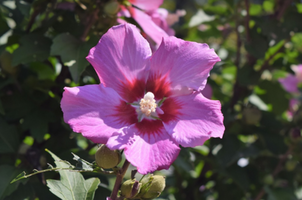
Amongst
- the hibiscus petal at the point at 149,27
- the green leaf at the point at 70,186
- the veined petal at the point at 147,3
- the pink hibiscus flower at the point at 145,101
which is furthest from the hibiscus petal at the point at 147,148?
the veined petal at the point at 147,3

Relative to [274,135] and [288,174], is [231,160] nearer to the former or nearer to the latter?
[274,135]

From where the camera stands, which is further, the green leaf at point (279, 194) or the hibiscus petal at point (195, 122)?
the green leaf at point (279, 194)

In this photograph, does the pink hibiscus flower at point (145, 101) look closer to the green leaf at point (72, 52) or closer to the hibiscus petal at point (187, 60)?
the hibiscus petal at point (187, 60)

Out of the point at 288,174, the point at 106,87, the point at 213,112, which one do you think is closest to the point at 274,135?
the point at 288,174

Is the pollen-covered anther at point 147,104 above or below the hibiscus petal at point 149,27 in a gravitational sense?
below

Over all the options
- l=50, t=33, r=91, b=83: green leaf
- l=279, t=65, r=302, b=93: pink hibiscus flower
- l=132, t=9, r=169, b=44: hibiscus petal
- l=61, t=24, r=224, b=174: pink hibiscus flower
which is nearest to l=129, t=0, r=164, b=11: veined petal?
l=132, t=9, r=169, b=44: hibiscus petal

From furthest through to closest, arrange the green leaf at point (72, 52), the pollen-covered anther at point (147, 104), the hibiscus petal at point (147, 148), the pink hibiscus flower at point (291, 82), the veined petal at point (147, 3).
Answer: the pink hibiscus flower at point (291, 82)
the veined petal at point (147, 3)
the green leaf at point (72, 52)
the pollen-covered anther at point (147, 104)
the hibiscus petal at point (147, 148)
